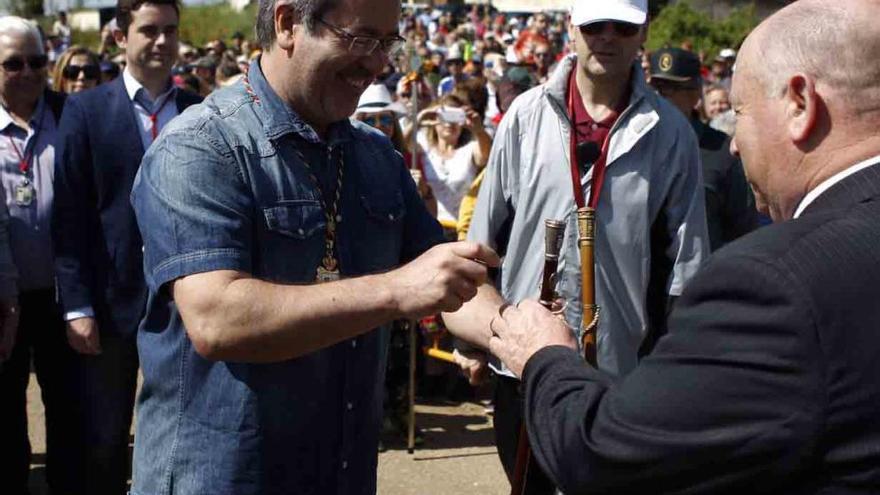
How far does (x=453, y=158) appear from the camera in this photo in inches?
312

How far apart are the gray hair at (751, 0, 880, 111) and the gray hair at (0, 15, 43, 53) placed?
474 centimetres

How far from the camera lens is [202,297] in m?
2.40

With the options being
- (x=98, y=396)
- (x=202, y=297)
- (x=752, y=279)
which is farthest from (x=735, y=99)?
(x=98, y=396)

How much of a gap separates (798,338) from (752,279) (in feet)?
0.42

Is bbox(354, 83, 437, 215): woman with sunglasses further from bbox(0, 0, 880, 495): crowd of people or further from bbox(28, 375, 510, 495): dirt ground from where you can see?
bbox(0, 0, 880, 495): crowd of people

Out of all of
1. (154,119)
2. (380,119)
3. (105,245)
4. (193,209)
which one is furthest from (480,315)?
(380,119)

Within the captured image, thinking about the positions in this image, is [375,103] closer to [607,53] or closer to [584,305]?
[607,53]

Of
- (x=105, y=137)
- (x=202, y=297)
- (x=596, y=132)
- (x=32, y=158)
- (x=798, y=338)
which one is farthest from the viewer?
(x=32, y=158)

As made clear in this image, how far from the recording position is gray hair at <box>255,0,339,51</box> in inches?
102

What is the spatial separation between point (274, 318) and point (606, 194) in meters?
1.96

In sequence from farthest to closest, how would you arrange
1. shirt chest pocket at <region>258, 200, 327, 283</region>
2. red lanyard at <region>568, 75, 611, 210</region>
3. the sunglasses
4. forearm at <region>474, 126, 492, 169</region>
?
forearm at <region>474, 126, 492, 169</region> < the sunglasses < red lanyard at <region>568, 75, 611, 210</region> < shirt chest pocket at <region>258, 200, 327, 283</region>

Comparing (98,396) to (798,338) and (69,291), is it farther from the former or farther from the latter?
(798,338)

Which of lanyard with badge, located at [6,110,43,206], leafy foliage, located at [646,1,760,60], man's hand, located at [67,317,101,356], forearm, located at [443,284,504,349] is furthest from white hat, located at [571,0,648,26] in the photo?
leafy foliage, located at [646,1,760,60]

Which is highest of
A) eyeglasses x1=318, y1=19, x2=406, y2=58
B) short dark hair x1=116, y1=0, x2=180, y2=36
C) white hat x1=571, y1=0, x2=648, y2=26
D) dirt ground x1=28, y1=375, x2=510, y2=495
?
short dark hair x1=116, y1=0, x2=180, y2=36
